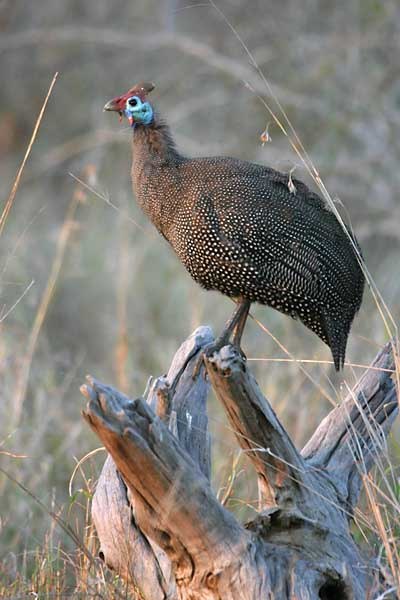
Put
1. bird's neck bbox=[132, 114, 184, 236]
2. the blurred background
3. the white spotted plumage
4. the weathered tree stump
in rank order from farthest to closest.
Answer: the blurred background < bird's neck bbox=[132, 114, 184, 236] < the white spotted plumage < the weathered tree stump

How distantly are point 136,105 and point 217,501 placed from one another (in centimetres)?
162

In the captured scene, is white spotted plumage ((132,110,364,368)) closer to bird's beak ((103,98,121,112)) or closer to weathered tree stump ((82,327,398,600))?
bird's beak ((103,98,121,112))

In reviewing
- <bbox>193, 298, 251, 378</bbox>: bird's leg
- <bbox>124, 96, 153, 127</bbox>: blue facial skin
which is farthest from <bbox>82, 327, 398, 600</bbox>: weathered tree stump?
<bbox>124, 96, 153, 127</bbox>: blue facial skin

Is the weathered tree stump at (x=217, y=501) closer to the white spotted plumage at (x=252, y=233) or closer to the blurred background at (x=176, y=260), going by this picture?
the white spotted plumage at (x=252, y=233)

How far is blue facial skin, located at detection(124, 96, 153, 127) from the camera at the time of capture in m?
3.65

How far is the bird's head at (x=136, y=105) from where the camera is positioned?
3621mm

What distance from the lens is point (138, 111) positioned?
12.0 ft

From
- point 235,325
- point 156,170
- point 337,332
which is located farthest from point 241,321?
point 156,170

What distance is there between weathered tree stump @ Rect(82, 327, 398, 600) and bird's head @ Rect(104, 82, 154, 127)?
90 cm

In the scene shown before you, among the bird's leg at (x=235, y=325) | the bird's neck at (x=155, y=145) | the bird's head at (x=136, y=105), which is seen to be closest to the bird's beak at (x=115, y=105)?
the bird's head at (x=136, y=105)

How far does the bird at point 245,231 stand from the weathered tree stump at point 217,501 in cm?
37

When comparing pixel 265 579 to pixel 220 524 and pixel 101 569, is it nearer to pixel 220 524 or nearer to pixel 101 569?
pixel 220 524

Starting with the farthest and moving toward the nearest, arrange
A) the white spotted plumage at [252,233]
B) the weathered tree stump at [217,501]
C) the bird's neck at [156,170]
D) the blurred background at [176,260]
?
the blurred background at [176,260] < the bird's neck at [156,170] < the white spotted plumage at [252,233] < the weathered tree stump at [217,501]

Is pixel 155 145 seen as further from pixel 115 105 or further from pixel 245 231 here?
pixel 245 231
